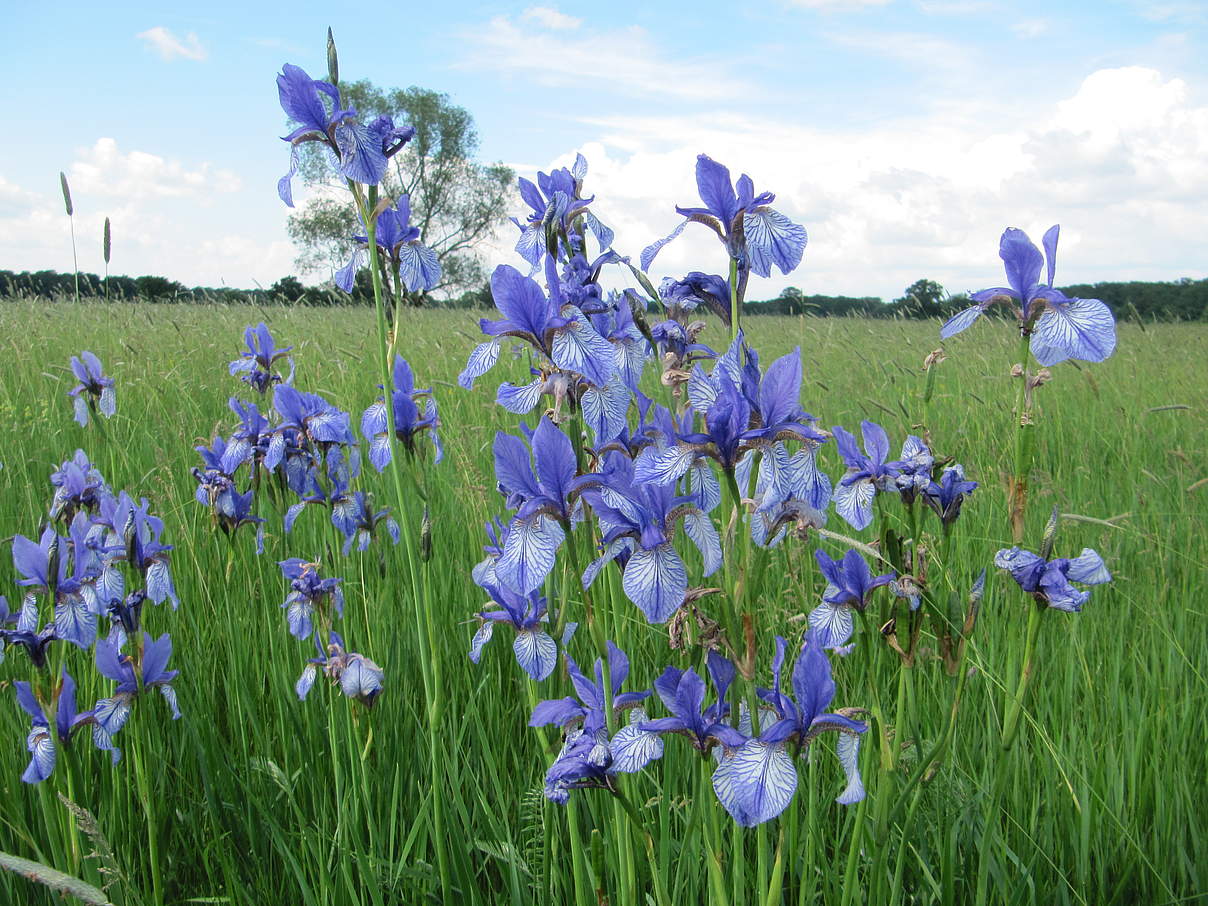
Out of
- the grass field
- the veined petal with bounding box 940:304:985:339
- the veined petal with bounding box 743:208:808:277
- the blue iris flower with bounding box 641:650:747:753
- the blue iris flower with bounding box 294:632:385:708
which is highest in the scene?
the veined petal with bounding box 743:208:808:277

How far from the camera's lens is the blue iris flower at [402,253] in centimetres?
177

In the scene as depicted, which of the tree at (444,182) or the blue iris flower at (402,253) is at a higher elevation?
the tree at (444,182)

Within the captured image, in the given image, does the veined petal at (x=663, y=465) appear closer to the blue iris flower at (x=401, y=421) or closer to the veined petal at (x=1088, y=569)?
the veined petal at (x=1088, y=569)

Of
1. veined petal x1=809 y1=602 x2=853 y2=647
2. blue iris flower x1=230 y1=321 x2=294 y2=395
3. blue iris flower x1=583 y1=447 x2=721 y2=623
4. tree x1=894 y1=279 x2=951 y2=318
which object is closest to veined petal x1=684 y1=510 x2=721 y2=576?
blue iris flower x1=583 y1=447 x2=721 y2=623

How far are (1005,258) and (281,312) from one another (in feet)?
33.3

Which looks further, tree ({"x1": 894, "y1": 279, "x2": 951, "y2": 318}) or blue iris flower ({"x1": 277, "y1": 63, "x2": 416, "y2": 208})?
tree ({"x1": 894, "y1": 279, "x2": 951, "y2": 318})

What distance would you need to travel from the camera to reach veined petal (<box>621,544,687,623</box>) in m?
1.06

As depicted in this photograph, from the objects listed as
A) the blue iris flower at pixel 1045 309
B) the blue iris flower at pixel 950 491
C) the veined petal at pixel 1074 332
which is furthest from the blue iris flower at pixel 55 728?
the veined petal at pixel 1074 332

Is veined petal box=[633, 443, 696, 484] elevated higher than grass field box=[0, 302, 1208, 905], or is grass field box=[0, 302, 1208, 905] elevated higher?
veined petal box=[633, 443, 696, 484]

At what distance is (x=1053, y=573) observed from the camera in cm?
138

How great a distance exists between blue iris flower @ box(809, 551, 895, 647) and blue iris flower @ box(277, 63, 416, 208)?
1.08 m

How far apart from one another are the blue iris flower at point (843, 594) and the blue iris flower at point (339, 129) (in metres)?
1.08

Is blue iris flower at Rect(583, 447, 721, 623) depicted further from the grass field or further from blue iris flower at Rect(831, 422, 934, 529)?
blue iris flower at Rect(831, 422, 934, 529)

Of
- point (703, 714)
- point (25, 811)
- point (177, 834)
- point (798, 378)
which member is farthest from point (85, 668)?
Result: point (798, 378)
